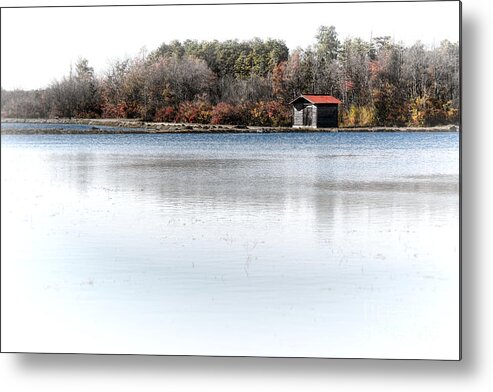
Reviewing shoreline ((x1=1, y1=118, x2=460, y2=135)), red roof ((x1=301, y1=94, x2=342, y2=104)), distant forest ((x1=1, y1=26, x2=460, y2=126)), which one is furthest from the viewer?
shoreline ((x1=1, y1=118, x2=460, y2=135))

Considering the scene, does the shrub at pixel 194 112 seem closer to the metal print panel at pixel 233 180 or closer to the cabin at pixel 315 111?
the metal print panel at pixel 233 180

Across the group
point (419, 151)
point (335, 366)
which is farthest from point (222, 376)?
point (419, 151)

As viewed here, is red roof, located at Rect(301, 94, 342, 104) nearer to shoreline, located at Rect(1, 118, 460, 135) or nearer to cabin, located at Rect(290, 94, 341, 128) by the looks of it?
cabin, located at Rect(290, 94, 341, 128)

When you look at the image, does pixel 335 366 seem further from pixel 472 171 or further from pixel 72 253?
pixel 72 253

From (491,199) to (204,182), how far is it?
189cm

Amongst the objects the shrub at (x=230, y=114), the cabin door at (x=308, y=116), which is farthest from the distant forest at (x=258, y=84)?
the cabin door at (x=308, y=116)

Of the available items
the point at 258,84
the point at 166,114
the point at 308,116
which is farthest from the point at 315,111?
the point at 166,114

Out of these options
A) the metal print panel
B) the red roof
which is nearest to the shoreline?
the metal print panel

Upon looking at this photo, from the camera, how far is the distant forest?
6.00 metres

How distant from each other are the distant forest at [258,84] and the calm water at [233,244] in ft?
0.56

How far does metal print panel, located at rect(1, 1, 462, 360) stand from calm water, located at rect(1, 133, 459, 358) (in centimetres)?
1

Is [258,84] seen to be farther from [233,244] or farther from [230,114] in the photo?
[233,244]

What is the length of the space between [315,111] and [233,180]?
730mm

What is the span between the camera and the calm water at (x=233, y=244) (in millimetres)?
5895
